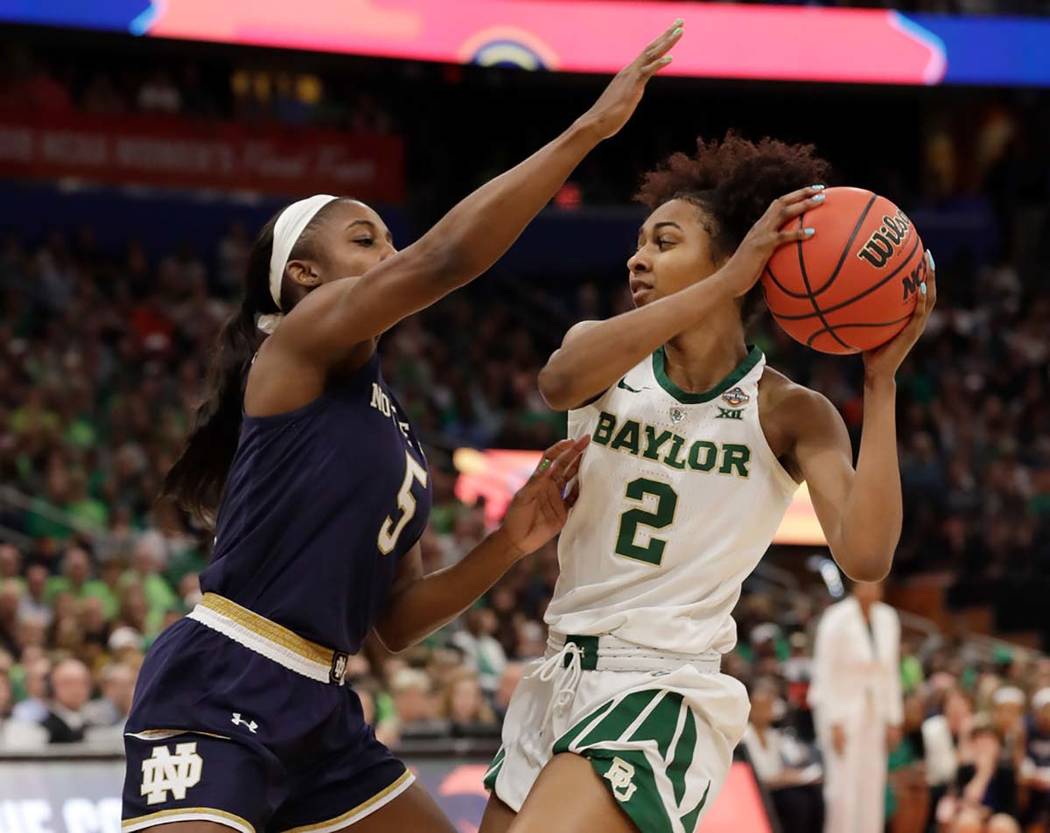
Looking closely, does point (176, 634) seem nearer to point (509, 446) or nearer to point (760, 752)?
point (760, 752)

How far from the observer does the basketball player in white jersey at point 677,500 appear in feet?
10.9

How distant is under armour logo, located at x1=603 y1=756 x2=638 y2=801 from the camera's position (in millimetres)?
3279

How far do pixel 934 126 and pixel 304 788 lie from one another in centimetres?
1902

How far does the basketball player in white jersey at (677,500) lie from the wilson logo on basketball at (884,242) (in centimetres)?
12

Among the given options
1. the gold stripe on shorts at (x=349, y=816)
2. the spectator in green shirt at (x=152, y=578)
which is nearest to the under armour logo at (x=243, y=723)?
the gold stripe on shorts at (x=349, y=816)

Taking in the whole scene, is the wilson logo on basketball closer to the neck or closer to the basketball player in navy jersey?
the neck

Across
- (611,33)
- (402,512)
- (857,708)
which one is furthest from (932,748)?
(611,33)

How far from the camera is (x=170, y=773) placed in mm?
3227

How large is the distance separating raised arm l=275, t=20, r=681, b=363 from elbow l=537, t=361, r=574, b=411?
0.33 metres

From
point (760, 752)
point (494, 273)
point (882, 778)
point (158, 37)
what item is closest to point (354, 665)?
point (760, 752)

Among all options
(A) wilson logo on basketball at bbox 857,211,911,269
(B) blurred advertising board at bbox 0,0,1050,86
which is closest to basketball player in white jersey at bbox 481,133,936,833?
(A) wilson logo on basketball at bbox 857,211,911,269

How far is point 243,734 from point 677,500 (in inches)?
40.7

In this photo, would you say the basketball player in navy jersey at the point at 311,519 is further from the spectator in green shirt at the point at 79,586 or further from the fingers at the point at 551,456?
the spectator in green shirt at the point at 79,586

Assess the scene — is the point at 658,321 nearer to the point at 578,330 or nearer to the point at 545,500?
the point at 578,330
